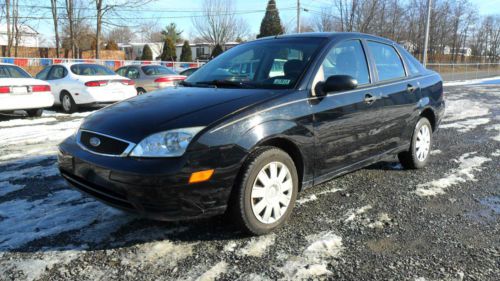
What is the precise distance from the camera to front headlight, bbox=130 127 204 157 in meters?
2.88

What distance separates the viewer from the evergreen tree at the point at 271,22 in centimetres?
4972

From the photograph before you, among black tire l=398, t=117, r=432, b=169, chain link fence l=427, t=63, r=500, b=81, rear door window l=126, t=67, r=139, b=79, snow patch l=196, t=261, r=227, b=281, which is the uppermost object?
chain link fence l=427, t=63, r=500, b=81

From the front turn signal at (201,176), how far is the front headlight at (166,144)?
174mm

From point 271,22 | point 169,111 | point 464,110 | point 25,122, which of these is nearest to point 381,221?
point 169,111

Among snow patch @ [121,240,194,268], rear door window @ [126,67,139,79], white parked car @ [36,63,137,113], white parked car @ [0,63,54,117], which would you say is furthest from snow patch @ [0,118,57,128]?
snow patch @ [121,240,194,268]

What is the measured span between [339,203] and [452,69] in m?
37.6

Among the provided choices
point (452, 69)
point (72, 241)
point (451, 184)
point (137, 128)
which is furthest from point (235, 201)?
point (452, 69)

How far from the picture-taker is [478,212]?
3.96 meters

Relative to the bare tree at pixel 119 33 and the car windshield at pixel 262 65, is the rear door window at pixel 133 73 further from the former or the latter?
the bare tree at pixel 119 33

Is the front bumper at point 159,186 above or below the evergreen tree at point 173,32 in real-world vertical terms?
below

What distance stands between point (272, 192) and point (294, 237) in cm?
41

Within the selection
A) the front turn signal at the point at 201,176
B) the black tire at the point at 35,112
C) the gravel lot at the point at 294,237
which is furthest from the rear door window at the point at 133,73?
the front turn signal at the point at 201,176

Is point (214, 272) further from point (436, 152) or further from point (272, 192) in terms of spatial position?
point (436, 152)

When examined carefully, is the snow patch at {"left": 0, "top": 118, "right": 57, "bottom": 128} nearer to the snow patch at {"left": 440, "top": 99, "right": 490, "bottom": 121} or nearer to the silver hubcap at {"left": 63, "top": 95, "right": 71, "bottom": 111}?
the silver hubcap at {"left": 63, "top": 95, "right": 71, "bottom": 111}
